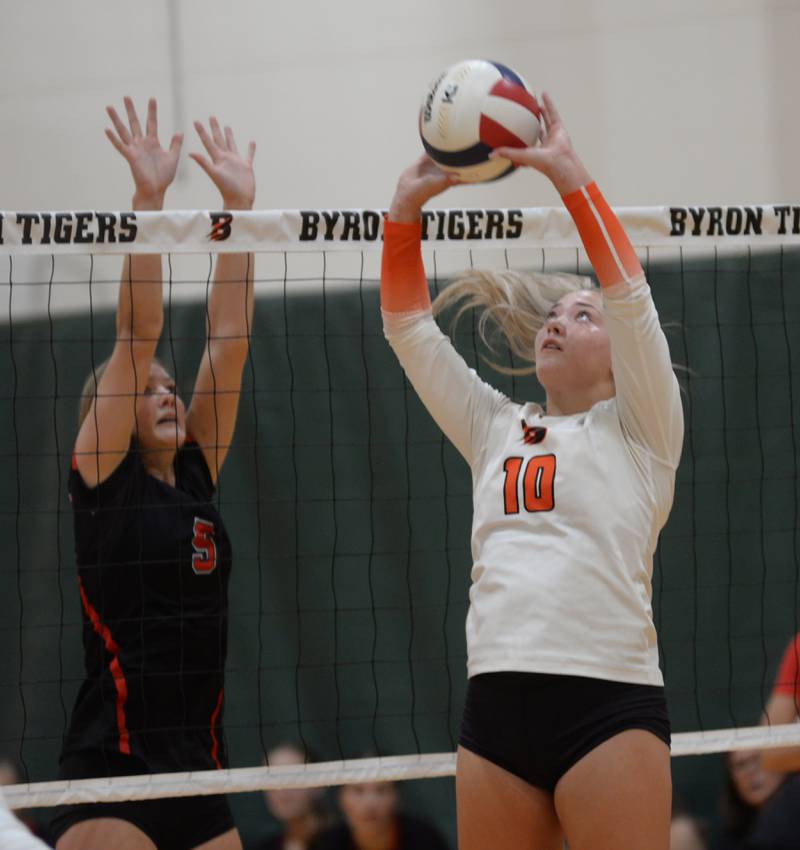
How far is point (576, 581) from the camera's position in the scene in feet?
7.95

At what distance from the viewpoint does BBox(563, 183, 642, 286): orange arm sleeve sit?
2.47 metres

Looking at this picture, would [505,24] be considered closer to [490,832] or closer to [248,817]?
[248,817]

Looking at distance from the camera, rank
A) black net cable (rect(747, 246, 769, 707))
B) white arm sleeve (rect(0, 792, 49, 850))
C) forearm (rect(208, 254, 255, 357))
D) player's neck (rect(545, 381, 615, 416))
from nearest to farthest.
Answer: white arm sleeve (rect(0, 792, 49, 850)), player's neck (rect(545, 381, 615, 416)), forearm (rect(208, 254, 255, 357)), black net cable (rect(747, 246, 769, 707))

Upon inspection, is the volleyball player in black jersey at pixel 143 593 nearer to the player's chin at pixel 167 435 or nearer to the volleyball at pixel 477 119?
the player's chin at pixel 167 435

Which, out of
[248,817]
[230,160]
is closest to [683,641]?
[248,817]

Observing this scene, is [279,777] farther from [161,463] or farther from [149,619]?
[161,463]

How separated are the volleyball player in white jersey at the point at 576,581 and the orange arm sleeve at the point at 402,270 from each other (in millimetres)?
161

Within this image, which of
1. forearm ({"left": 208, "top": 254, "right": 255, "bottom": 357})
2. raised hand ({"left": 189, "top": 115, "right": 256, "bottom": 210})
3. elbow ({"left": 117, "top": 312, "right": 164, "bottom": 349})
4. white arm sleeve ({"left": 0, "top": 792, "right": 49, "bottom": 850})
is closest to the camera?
white arm sleeve ({"left": 0, "top": 792, "right": 49, "bottom": 850})

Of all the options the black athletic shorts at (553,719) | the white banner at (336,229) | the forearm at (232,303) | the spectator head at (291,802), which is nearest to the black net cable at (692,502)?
the white banner at (336,229)

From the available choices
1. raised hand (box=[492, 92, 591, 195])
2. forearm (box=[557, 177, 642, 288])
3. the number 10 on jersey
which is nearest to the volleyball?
raised hand (box=[492, 92, 591, 195])

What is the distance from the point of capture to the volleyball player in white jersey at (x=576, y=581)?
7.67 ft

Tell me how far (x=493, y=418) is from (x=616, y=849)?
38.6 inches

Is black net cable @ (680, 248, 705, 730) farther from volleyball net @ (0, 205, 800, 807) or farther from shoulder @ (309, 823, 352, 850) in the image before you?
shoulder @ (309, 823, 352, 850)

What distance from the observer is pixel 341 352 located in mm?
5090
